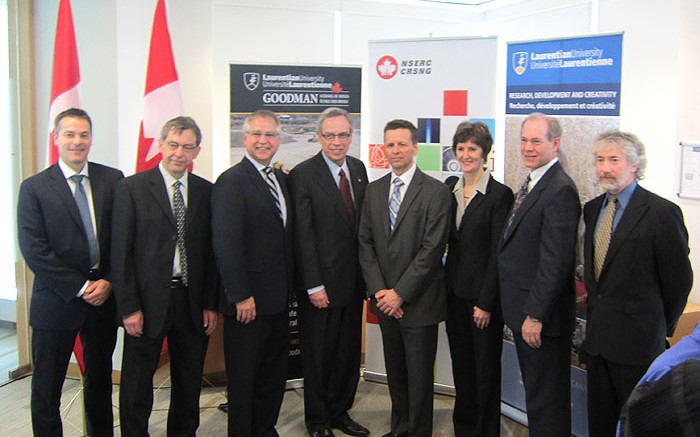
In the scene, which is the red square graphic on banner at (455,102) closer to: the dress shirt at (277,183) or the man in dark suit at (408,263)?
the man in dark suit at (408,263)

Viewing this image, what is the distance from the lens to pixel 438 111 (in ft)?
13.0

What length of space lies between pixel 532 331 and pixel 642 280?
516 mm

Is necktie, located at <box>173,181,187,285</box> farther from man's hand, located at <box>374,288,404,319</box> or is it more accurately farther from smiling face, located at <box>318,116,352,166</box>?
man's hand, located at <box>374,288,404,319</box>

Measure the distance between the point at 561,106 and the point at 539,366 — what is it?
142 cm

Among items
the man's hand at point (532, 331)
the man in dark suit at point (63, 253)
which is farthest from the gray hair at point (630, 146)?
the man in dark suit at point (63, 253)

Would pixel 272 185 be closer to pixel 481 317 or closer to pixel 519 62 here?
pixel 481 317

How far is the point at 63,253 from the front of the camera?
2768 mm

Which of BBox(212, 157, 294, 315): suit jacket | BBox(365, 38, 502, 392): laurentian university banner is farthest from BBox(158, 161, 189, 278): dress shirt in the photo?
BBox(365, 38, 502, 392): laurentian university banner

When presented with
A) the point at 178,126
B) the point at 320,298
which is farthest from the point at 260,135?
the point at 320,298

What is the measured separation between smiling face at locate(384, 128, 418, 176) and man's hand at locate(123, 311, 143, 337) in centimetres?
136

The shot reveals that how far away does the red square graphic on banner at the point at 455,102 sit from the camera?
12.8 feet

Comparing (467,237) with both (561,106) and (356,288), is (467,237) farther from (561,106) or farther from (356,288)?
(561,106)

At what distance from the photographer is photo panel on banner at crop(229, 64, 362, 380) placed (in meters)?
4.02

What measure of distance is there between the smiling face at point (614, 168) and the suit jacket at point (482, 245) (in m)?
0.57
